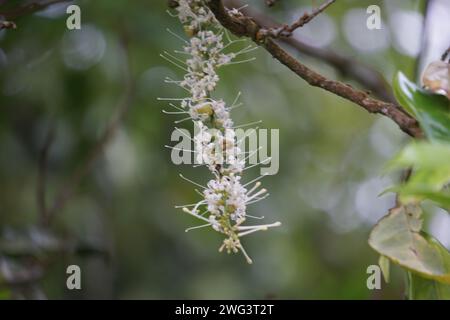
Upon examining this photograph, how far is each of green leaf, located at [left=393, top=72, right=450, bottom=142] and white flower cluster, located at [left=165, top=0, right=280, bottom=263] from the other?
0.22 metres

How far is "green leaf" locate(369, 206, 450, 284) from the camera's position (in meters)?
0.82

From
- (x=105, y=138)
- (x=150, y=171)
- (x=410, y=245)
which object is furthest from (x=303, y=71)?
(x=150, y=171)

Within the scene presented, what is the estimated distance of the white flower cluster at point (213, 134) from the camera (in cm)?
88

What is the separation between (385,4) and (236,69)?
22.3 inches

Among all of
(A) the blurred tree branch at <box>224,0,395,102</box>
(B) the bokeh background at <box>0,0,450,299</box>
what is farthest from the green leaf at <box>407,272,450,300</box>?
(A) the blurred tree branch at <box>224,0,395,102</box>

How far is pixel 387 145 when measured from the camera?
2.60 meters

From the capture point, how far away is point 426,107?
827mm

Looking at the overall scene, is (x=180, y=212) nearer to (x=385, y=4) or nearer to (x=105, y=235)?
(x=105, y=235)

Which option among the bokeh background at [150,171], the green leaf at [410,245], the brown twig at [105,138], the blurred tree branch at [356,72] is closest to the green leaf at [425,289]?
the green leaf at [410,245]

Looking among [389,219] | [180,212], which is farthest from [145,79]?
[389,219]

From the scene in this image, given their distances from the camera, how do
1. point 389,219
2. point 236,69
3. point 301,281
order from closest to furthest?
point 389,219, point 236,69, point 301,281

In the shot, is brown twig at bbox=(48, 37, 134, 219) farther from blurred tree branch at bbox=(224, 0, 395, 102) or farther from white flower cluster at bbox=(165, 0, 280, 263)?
white flower cluster at bbox=(165, 0, 280, 263)

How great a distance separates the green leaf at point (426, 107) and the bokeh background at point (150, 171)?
32.8 inches

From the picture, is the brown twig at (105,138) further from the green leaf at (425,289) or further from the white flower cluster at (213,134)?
the green leaf at (425,289)
